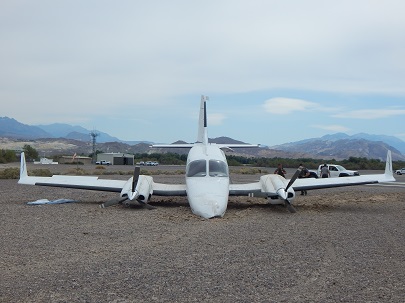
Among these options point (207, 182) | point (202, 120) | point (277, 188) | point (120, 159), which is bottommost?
point (277, 188)

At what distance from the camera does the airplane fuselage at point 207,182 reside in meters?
14.3

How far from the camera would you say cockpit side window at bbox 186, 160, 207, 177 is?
16453mm

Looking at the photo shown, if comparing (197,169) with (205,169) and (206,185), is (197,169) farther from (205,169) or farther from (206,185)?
(206,185)

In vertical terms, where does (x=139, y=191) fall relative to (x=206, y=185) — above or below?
below

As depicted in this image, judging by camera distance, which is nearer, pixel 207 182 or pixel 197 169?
pixel 207 182

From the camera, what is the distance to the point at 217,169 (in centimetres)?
1662

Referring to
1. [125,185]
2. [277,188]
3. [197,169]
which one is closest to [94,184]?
[125,185]

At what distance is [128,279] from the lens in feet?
23.2

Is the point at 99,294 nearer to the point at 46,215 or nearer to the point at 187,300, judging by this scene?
the point at 187,300

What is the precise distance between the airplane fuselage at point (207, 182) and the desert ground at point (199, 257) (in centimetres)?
40

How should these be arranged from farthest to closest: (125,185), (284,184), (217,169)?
(125,185) < (284,184) < (217,169)

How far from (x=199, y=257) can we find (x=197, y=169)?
8.04 meters

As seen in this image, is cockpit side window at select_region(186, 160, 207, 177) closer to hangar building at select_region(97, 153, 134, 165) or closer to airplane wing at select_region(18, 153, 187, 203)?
airplane wing at select_region(18, 153, 187, 203)

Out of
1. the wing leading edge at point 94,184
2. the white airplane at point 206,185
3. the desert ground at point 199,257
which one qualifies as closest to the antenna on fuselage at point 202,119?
the white airplane at point 206,185
